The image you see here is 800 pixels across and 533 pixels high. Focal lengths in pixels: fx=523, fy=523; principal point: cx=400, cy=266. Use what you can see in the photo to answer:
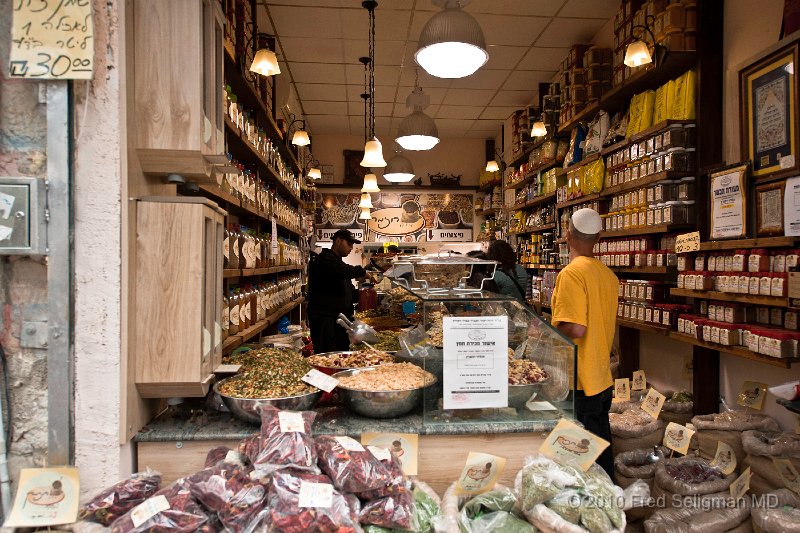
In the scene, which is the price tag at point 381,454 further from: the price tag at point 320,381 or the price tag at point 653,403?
the price tag at point 653,403

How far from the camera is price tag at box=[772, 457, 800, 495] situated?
2541mm

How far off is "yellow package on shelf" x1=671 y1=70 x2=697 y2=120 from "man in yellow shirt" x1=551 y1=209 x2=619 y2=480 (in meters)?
1.52

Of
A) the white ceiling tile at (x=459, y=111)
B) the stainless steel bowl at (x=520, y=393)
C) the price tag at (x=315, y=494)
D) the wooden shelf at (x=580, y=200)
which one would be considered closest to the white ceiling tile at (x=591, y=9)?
the wooden shelf at (x=580, y=200)

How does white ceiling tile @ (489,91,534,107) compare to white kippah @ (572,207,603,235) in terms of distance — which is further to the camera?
white ceiling tile @ (489,91,534,107)

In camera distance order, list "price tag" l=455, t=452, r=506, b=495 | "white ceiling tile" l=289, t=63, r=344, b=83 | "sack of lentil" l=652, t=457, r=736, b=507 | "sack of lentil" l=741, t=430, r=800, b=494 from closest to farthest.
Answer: "price tag" l=455, t=452, r=506, b=495 < "sack of lentil" l=741, t=430, r=800, b=494 < "sack of lentil" l=652, t=457, r=736, b=507 < "white ceiling tile" l=289, t=63, r=344, b=83

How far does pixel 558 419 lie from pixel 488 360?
0.38 m

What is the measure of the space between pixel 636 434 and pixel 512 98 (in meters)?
5.89

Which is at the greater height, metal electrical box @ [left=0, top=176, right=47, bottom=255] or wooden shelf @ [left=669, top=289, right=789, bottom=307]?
metal electrical box @ [left=0, top=176, right=47, bottom=255]

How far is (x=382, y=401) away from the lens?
2016 mm

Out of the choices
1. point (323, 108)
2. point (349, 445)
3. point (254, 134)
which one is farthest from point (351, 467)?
point (323, 108)

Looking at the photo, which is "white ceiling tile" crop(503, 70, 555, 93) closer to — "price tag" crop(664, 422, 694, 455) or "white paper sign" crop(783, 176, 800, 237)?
"white paper sign" crop(783, 176, 800, 237)

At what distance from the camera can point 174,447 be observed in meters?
1.92

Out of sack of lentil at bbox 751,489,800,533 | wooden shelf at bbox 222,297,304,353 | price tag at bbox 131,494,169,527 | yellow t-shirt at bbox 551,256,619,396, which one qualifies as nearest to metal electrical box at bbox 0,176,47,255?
price tag at bbox 131,494,169,527

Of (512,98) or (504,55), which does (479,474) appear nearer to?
(504,55)
